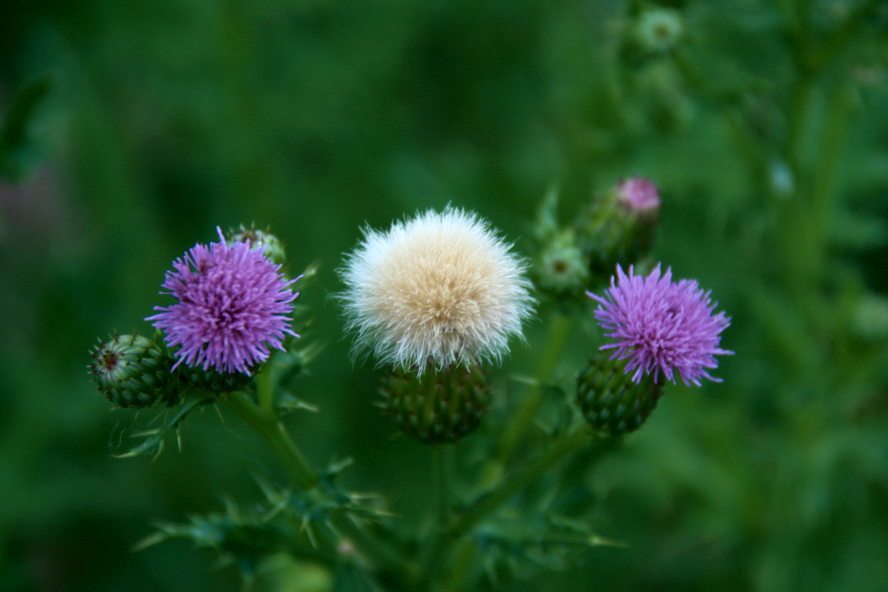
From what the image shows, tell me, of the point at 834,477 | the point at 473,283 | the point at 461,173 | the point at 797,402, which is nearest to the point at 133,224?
the point at 461,173

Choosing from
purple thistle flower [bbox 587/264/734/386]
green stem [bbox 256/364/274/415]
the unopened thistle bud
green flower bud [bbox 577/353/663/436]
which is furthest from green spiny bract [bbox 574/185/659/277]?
green stem [bbox 256/364/274/415]

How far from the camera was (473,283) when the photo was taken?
2.52m

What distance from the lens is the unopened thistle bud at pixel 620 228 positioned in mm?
3455

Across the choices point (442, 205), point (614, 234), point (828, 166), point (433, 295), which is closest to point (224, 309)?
point (433, 295)

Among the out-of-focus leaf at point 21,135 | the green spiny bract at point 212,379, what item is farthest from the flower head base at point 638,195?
the out-of-focus leaf at point 21,135

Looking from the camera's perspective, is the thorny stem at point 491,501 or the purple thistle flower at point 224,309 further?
the thorny stem at point 491,501

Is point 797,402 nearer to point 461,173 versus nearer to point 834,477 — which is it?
point 834,477

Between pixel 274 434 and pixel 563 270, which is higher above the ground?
pixel 563 270

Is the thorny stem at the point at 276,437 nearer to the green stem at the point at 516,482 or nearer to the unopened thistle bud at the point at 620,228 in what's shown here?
the green stem at the point at 516,482

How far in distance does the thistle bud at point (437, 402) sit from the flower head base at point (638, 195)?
1.15 metres

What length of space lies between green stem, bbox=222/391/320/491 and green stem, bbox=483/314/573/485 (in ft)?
2.65

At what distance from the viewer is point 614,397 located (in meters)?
2.74

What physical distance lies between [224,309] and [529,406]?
1.55 m

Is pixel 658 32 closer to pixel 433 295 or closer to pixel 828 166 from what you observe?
pixel 828 166
